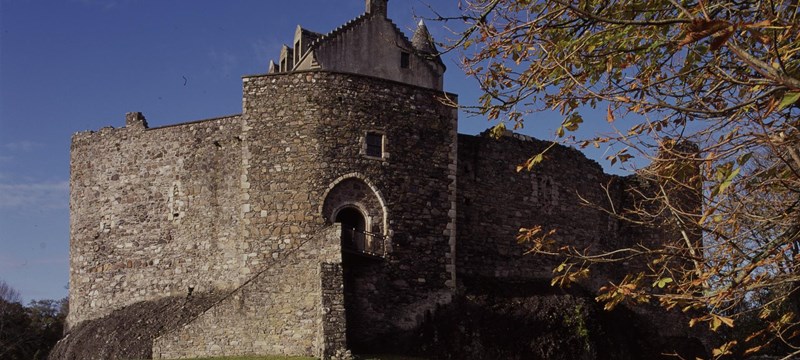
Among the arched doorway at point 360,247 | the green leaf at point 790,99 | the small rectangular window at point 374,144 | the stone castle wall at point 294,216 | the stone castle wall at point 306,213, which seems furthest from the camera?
the small rectangular window at point 374,144

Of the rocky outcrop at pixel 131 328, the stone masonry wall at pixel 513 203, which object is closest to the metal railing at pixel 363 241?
the stone masonry wall at pixel 513 203

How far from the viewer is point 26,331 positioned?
38594mm

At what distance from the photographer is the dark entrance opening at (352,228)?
24.3m

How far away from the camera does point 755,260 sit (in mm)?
9414

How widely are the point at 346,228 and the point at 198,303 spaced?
488cm

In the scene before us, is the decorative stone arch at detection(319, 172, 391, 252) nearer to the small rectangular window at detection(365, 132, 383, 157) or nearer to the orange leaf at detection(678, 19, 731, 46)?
the small rectangular window at detection(365, 132, 383, 157)

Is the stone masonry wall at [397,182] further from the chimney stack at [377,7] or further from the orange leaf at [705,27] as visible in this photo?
the orange leaf at [705,27]

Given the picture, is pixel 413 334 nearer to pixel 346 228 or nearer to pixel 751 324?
pixel 346 228

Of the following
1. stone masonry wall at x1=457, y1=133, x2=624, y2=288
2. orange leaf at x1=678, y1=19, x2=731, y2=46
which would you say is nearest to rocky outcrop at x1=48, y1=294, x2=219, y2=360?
stone masonry wall at x1=457, y1=133, x2=624, y2=288

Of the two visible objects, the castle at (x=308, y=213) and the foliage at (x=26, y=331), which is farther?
the foliage at (x=26, y=331)

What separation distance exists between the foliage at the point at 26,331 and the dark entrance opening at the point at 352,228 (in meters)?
16.1

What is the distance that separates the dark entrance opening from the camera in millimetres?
24312

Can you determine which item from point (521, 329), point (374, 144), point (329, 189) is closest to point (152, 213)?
point (329, 189)

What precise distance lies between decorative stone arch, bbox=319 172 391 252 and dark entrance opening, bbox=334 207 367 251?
0.58 ft
